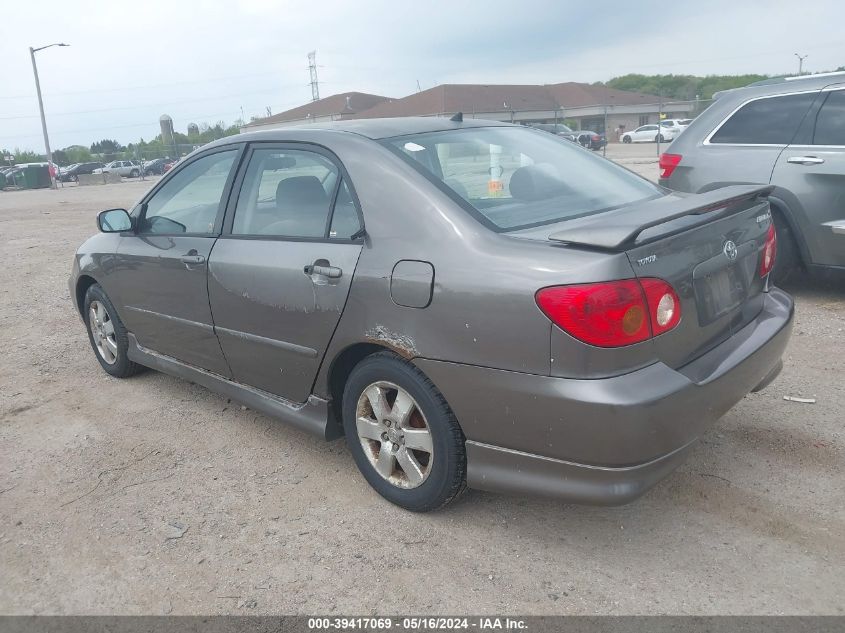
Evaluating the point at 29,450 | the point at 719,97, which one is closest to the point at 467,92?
the point at 719,97

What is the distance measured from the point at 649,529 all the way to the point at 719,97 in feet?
16.0

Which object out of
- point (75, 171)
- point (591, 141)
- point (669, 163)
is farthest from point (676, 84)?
point (669, 163)

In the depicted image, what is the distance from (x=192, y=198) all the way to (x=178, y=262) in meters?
0.43

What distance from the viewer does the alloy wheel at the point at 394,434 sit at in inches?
114

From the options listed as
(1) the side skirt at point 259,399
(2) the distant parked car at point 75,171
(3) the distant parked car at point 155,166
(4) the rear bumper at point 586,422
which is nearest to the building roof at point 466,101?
(3) the distant parked car at point 155,166

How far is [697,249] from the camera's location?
2646mm

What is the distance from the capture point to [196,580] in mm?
2717

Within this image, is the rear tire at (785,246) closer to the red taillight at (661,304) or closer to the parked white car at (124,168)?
the red taillight at (661,304)

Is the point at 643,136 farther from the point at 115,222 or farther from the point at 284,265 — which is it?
the point at 284,265

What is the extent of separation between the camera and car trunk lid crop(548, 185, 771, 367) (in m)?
2.43

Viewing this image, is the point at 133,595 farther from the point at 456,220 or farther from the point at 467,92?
the point at 467,92

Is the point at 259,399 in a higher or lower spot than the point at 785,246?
lower

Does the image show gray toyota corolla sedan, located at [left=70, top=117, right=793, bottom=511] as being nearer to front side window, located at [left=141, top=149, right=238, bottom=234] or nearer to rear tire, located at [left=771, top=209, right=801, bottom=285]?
front side window, located at [left=141, top=149, right=238, bottom=234]

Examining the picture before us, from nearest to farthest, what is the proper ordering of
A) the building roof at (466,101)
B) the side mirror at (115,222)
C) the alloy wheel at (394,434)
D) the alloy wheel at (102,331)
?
the alloy wheel at (394,434) → the side mirror at (115,222) → the alloy wheel at (102,331) → the building roof at (466,101)
